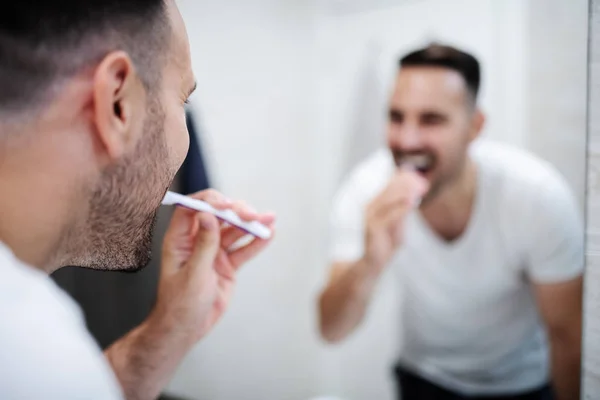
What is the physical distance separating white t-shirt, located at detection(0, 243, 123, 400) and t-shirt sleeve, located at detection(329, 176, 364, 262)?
0.73m

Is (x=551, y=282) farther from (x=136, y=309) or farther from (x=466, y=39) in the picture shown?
(x=136, y=309)

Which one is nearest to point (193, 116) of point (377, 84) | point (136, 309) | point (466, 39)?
point (136, 309)

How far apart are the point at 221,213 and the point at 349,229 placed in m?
0.51

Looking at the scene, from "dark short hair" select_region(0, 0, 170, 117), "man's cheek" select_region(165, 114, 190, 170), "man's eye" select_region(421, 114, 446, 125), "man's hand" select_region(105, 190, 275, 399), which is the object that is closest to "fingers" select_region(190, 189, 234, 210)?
"man's hand" select_region(105, 190, 275, 399)

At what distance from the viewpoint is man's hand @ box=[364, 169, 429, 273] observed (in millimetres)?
987

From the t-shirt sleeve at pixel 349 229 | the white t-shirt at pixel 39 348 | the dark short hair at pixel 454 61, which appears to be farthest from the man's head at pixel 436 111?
the white t-shirt at pixel 39 348

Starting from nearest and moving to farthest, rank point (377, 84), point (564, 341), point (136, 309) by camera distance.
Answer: point (564, 341)
point (136, 309)
point (377, 84)

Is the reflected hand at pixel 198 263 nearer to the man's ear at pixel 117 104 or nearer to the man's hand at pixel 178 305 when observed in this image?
the man's hand at pixel 178 305

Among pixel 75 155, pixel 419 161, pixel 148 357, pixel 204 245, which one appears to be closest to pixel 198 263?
pixel 204 245

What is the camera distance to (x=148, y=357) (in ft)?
2.01

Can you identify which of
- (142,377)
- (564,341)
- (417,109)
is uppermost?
(417,109)

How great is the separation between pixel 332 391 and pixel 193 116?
932 millimetres

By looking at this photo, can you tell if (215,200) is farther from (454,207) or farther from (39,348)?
(454,207)

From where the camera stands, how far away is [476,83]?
0.97 m
